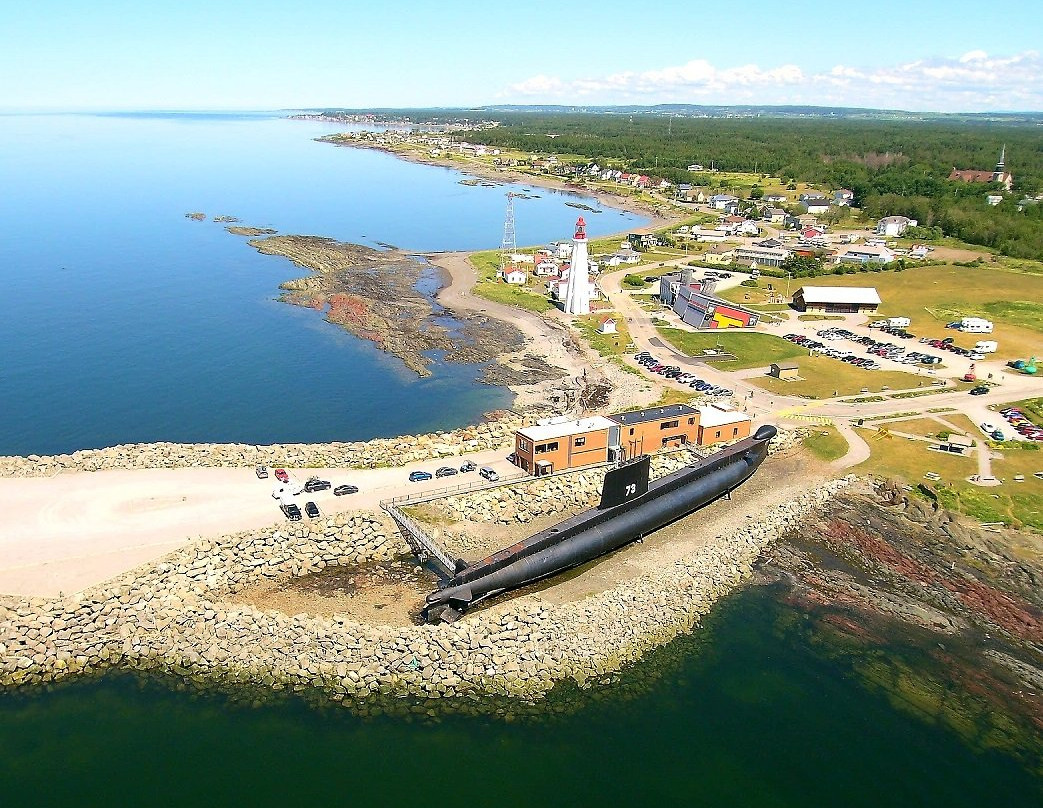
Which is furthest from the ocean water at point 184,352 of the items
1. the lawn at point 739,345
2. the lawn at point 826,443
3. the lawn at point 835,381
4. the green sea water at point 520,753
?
the green sea water at point 520,753

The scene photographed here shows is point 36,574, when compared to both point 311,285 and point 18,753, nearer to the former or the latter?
point 18,753

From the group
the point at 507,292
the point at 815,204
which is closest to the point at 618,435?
the point at 507,292

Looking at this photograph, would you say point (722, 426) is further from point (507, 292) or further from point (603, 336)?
point (507, 292)

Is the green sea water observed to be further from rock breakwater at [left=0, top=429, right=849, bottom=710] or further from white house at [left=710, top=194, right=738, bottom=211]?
white house at [left=710, top=194, right=738, bottom=211]

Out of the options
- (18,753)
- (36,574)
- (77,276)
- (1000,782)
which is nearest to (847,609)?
(1000,782)

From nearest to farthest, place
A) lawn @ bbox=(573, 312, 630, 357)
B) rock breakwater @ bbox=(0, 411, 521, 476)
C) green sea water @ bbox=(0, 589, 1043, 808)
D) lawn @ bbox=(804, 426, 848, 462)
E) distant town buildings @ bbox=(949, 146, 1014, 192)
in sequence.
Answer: green sea water @ bbox=(0, 589, 1043, 808), rock breakwater @ bbox=(0, 411, 521, 476), lawn @ bbox=(804, 426, 848, 462), lawn @ bbox=(573, 312, 630, 357), distant town buildings @ bbox=(949, 146, 1014, 192)

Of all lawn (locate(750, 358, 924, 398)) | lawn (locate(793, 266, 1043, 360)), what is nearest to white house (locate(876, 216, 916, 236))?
lawn (locate(793, 266, 1043, 360))
